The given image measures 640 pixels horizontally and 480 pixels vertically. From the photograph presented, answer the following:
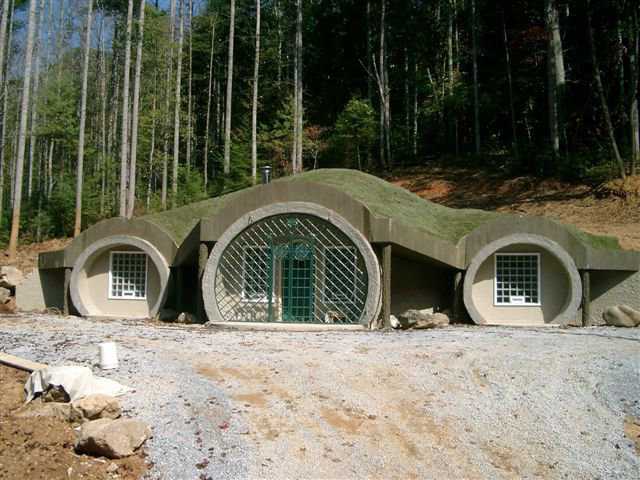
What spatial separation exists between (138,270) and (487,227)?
8808mm

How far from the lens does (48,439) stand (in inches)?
255

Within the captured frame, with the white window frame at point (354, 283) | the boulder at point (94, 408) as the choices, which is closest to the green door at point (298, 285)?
the white window frame at point (354, 283)

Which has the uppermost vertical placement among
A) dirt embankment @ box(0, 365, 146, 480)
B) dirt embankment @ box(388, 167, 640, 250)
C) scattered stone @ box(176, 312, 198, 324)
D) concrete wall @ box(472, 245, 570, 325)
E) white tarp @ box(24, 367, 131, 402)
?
dirt embankment @ box(388, 167, 640, 250)

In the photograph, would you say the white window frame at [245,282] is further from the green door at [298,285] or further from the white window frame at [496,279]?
the white window frame at [496,279]

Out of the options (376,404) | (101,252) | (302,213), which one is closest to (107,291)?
(101,252)

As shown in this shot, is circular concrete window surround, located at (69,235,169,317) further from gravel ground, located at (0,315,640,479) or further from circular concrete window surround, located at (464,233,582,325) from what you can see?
circular concrete window surround, located at (464,233,582,325)

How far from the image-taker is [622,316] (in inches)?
569

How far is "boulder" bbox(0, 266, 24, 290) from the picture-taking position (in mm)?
19250

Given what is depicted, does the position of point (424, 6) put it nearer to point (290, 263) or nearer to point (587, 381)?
point (290, 263)

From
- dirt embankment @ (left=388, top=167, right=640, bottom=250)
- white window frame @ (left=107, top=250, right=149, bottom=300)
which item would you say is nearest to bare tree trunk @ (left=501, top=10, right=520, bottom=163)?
dirt embankment @ (left=388, top=167, right=640, bottom=250)

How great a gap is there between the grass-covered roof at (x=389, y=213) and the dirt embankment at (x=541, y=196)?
3.35 m

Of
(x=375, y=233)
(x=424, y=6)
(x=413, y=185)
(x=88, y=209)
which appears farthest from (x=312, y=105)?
(x=375, y=233)

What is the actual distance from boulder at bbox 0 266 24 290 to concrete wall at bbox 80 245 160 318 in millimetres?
3177

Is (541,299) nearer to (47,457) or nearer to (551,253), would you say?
(551,253)
